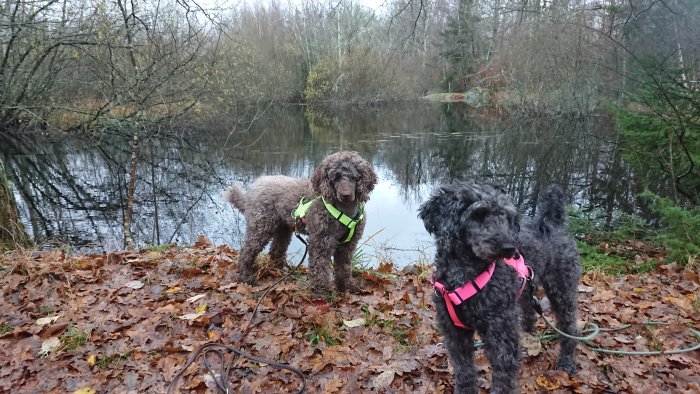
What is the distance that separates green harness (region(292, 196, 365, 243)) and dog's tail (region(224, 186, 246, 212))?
3.31 ft

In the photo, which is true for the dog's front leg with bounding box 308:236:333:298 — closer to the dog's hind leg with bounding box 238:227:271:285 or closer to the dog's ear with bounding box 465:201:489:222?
the dog's hind leg with bounding box 238:227:271:285

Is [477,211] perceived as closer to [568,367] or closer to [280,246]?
[568,367]

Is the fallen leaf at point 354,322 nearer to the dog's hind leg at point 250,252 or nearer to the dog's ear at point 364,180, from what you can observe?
the dog's ear at point 364,180

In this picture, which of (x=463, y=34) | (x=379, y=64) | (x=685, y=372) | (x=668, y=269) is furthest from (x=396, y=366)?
(x=463, y=34)

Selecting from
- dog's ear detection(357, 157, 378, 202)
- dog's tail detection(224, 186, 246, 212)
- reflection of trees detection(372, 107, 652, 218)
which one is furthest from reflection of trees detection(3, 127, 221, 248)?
reflection of trees detection(372, 107, 652, 218)

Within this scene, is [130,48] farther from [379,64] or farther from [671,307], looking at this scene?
[379,64]

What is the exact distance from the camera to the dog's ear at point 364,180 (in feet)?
16.0

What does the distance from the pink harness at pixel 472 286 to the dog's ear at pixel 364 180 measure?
2110 millimetres

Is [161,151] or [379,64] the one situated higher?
[379,64]

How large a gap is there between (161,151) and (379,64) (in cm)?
2549

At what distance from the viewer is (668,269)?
18.9ft

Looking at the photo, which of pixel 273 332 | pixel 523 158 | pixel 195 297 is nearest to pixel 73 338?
pixel 195 297

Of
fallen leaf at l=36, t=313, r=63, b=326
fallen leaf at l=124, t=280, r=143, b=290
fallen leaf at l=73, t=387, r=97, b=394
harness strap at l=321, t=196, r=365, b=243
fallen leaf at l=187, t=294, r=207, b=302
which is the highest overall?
harness strap at l=321, t=196, r=365, b=243

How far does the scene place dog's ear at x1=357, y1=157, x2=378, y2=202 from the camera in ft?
16.0
